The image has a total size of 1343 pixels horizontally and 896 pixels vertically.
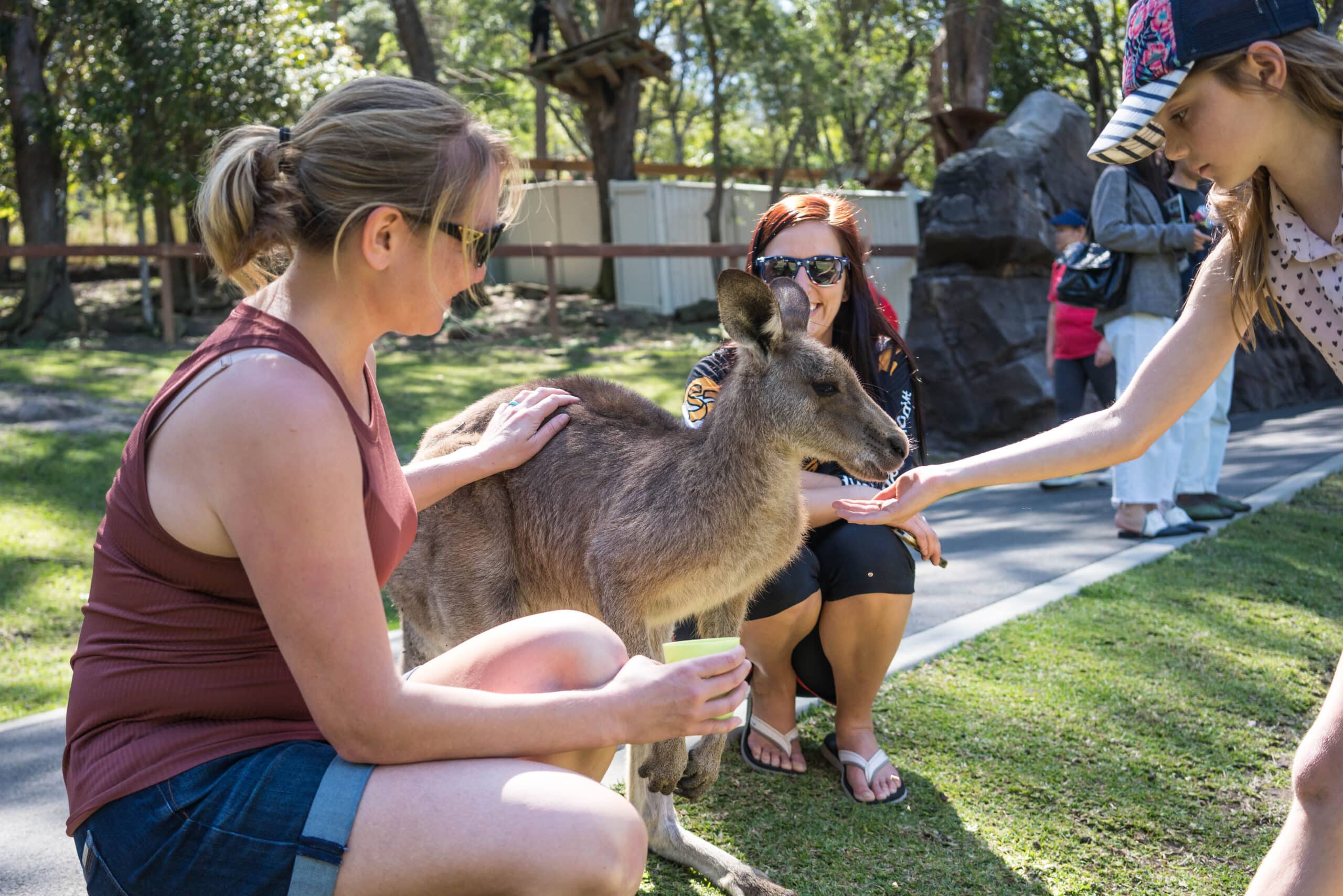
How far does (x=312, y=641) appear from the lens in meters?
1.61

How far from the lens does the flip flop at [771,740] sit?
3.44 meters

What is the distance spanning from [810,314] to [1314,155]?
162 centimetres

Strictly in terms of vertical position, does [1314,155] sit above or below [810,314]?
above

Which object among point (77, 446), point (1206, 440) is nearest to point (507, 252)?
point (77, 446)

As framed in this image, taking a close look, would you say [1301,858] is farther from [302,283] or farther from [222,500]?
[302,283]

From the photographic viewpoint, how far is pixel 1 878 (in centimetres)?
270

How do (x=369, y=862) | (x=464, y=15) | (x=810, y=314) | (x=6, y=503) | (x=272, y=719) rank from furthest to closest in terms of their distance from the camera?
(x=464, y=15) → (x=6, y=503) → (x=810, y=314) → (x=272, y=719) → (x=369, y=862)

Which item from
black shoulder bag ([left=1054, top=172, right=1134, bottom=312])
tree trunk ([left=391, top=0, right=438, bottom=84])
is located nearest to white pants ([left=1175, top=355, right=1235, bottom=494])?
black shoulder bag ([left=1054, top=172, right=1134, bottom=312])

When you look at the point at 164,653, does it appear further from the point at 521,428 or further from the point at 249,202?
the point at 521,428

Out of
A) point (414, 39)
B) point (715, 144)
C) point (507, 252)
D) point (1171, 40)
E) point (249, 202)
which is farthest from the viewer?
point (715, 144)

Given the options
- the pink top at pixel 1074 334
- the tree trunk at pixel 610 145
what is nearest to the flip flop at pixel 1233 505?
the pink top at pixel 1074 334

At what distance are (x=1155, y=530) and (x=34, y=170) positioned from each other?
40.9 ft

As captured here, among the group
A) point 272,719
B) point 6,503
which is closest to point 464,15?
point 6,503

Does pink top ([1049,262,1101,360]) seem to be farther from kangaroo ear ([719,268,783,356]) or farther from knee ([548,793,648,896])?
knee ([548,793,648,896])
